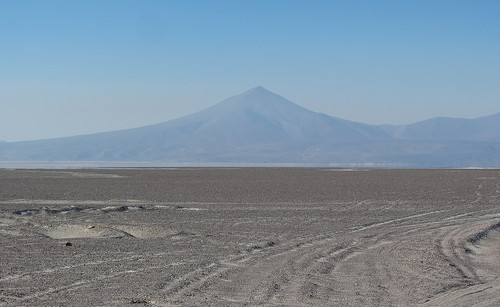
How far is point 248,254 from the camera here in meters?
12.4

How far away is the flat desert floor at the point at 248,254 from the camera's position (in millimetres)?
8953

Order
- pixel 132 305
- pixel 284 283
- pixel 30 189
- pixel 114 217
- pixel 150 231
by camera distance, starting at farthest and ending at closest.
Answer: pixel 30 189, pixel 114 217, pixel 150 231, pixel 284 283, pixel 132 305

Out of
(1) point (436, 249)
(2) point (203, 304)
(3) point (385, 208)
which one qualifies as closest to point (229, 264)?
(2) point (203, 304)

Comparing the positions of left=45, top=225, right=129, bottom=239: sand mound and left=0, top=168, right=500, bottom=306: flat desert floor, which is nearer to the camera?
left=0, top=168, right=500, bottom=306: flat desert floor

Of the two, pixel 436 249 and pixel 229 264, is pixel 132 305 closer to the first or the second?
pixel 229 264

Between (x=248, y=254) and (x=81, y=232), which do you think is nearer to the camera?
(x=248, y=254)

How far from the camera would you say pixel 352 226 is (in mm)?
17141

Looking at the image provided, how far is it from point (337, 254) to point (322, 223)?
543cm

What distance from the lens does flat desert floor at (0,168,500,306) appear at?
352 inches

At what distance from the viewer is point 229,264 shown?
444 inches

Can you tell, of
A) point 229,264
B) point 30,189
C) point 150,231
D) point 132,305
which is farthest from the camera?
point 30,189

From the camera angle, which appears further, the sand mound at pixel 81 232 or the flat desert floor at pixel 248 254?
the sand mound at pixel 81 232

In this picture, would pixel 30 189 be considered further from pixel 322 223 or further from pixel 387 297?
Answer: pixel 387 297

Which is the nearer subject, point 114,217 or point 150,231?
point 150,231
